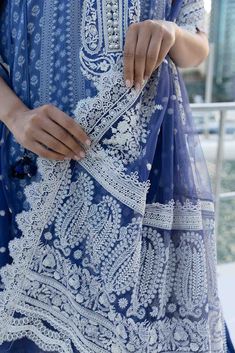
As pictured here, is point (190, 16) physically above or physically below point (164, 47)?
above

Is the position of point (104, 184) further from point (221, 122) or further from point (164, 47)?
point (221, 122)

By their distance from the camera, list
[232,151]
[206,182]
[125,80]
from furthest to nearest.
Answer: [232,151] → [206,182] → [125,80]

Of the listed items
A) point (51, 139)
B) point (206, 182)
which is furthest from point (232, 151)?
point (51, 139)

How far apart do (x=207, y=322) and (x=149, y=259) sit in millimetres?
129

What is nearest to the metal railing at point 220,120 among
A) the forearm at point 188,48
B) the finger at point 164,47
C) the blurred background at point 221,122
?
the blurred background at point 221,122

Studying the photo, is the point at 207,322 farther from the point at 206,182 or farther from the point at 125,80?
the point at 125,80

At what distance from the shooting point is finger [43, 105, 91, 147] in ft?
1.82

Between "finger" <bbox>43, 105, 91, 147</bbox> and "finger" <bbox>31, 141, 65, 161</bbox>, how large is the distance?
4 cm

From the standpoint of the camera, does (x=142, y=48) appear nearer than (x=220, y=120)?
Yes

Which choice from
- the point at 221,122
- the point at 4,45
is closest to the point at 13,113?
the point at 4,45

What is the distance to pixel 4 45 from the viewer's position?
63 cm

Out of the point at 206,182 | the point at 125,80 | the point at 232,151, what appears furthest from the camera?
the point at 232,151

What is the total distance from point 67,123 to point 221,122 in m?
0.84

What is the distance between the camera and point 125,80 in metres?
0.55
